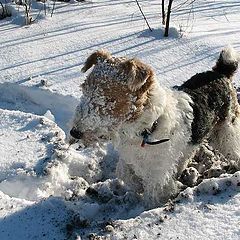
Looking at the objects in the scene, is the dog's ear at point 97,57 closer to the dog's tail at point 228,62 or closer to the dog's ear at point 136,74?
the dog's ear at point 136,74

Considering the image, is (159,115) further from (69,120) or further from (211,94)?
(69,120)

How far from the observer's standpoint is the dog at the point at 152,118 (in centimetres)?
259

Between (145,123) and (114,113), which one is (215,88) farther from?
(114,113)

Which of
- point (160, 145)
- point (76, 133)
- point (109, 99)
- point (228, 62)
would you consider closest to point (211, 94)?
point (228, 62)

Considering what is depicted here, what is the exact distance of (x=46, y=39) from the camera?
5652 millimetres

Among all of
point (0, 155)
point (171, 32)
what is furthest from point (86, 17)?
point (0, 155)

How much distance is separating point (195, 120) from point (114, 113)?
776 millimetres

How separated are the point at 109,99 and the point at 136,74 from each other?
0.21 metres

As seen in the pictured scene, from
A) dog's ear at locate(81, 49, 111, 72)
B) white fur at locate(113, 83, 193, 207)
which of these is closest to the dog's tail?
white fur at locate(113, 83, 193, 207)

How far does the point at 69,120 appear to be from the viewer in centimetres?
332

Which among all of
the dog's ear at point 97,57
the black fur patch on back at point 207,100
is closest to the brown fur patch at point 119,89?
the dog's ear at point 97,57

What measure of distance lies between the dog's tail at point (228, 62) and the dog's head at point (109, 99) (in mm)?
989

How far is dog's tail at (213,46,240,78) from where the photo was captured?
11.1 ft

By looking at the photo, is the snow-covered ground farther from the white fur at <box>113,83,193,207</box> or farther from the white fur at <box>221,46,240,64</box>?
the white fur at <box>221,46,240,64</box>
